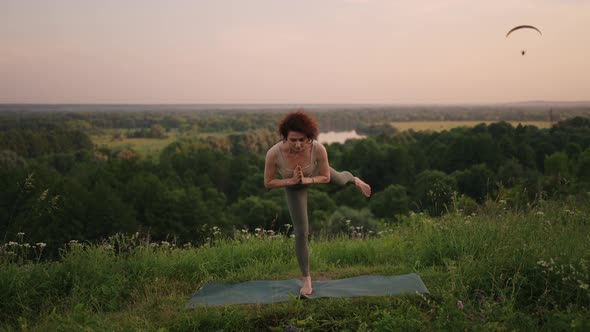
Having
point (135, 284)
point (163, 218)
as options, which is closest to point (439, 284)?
point (135, 284)

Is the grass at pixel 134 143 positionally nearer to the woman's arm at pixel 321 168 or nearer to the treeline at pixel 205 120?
the treeline at pixel 205 120

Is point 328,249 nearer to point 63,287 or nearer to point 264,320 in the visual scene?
point 264,320

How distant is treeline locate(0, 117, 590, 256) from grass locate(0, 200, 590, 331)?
21.9 meters

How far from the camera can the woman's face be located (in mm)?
5914

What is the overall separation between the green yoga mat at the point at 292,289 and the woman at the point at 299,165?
31cm

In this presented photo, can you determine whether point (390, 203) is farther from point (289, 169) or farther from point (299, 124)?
point (299, 124)

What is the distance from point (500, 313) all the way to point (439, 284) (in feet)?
4.21

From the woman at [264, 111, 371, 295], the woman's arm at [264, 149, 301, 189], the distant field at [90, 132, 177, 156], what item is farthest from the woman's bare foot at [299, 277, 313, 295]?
the distant field at [90, 132, 177, 156]

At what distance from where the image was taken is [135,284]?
6.87 meters

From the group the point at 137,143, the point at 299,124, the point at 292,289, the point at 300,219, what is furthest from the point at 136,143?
the point at 299,124

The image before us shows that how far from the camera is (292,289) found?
21.0ft

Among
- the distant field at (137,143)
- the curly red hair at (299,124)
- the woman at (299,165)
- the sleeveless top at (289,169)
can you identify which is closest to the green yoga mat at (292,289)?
the woman at (299,165)

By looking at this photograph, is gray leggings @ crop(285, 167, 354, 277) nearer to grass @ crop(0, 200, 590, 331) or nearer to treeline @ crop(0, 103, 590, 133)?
grass @ crop(0, 200, 590, 331)

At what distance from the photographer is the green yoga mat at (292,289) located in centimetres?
601
